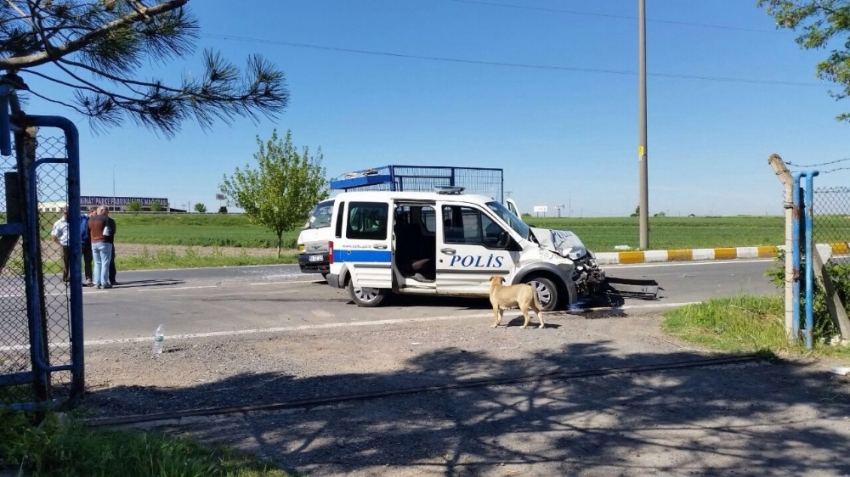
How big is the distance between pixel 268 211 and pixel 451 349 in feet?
52.6

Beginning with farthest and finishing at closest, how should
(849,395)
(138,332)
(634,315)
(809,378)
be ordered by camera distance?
(634,315)
(138,332)
(809,378)
(849,395)

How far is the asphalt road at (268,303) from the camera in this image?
9.20 meters

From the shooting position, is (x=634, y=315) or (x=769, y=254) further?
(x=769, y=254)

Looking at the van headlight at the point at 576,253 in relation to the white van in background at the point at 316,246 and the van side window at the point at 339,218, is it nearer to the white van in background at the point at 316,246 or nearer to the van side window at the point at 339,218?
the van side window at the point at 339,218

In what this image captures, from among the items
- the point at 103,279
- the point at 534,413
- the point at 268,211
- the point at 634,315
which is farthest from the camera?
the point at 268,211

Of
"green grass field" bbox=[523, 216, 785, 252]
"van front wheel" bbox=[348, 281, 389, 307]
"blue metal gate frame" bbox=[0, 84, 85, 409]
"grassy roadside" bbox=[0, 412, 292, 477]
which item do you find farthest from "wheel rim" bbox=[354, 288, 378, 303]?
"green grass field" bbox=[523, 216, 785, 252]

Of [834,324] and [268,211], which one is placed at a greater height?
[268,211]

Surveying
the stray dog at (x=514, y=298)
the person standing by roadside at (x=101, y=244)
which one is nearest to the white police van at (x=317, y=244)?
the person standing by roadside at (x=101, y=244)

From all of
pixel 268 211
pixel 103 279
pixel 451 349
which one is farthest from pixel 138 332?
pixel 268 211

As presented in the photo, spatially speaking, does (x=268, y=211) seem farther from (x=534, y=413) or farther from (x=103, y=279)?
(x=534, y=413)

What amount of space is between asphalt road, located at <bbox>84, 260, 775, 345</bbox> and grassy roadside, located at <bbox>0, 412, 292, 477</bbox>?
14.7 feet

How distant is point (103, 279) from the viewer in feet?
45.3

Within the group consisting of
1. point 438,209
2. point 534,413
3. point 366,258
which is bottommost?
point 534,413

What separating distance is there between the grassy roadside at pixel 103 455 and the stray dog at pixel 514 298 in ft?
16.1
